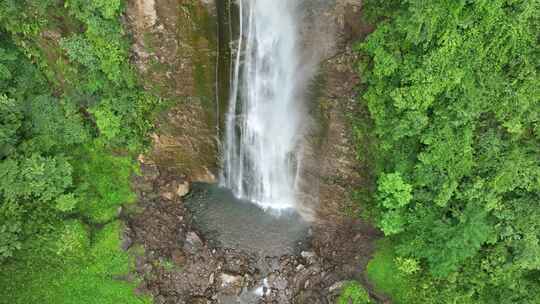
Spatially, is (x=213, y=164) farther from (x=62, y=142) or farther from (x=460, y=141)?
(x=460, y=141)

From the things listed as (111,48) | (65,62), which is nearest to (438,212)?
(111,48)

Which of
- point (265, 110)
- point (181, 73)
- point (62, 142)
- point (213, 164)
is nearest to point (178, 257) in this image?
point (213, 164)

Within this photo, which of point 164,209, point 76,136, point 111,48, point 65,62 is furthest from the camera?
point 164,209

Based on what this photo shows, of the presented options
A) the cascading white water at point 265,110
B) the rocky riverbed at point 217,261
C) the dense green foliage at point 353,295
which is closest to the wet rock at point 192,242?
the rocky riverbed at point 217,261

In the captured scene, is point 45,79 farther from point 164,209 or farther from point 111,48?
point 164,209

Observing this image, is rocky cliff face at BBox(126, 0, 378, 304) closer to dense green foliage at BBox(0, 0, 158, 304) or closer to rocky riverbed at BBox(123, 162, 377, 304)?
rocky riverbed at BBox(123, 162, 377, 304)

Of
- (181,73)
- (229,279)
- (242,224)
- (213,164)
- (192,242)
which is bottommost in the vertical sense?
(229,279)
